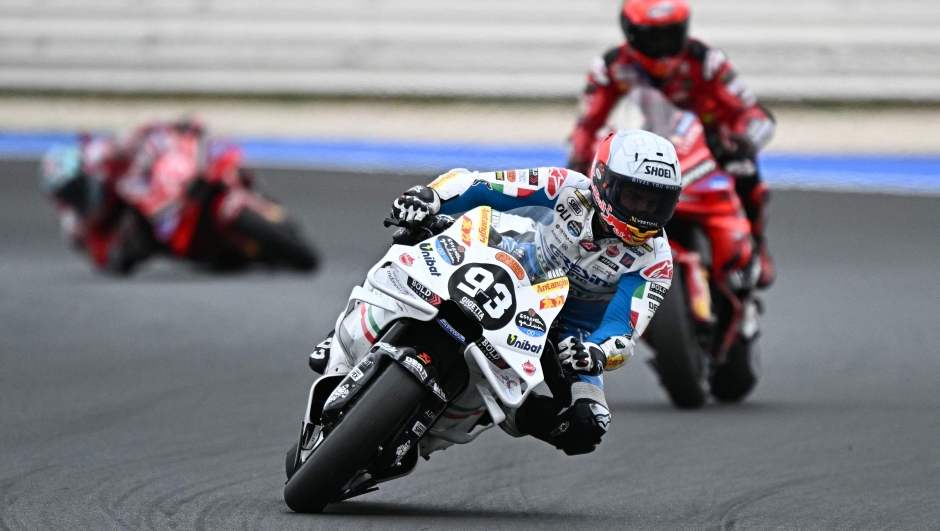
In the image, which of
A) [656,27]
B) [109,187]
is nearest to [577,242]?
[656,27]

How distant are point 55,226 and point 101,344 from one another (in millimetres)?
Result: 8431

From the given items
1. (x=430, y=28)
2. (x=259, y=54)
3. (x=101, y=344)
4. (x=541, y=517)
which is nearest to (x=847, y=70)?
(x=430, y=28)

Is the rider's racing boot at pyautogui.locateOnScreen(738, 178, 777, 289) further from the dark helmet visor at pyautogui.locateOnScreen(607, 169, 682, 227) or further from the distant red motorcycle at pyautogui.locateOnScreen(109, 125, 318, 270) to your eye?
the distant red motorcycle at pyautogui.locateOnScreen(109, 125, 318, 270)

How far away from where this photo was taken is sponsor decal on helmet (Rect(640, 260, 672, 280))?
5.03 m

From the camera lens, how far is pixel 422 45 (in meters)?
18.7

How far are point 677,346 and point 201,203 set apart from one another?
7.08 meters

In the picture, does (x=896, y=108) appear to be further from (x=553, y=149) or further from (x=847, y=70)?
(x=553, y=149)

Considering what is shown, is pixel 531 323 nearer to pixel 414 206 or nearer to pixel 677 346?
pixel 414 206

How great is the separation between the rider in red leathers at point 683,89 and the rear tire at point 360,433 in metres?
3.68

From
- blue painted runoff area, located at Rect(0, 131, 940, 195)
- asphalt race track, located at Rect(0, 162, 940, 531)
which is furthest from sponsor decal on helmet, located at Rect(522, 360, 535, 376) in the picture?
blue painted runoff area, located at Rect(0, 131, 940, 195)

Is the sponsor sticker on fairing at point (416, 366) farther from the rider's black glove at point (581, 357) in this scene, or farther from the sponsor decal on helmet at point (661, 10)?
the sponsor decal on helmet at point (661, 10)

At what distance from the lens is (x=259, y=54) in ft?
63.3

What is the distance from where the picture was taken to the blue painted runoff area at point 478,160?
50.5 ft

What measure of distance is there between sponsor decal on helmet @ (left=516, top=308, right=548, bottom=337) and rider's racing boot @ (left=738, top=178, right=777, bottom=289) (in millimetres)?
3872
